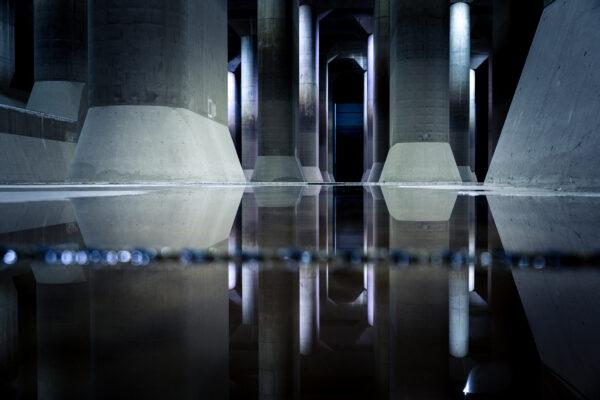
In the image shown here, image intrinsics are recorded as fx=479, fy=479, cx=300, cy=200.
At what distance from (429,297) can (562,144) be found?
5.09 meters

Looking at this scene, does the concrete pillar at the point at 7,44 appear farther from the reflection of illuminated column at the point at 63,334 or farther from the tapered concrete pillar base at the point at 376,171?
the reflection of illuminated column at the point at 63,334

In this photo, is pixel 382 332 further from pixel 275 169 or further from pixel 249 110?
pixel 249 110

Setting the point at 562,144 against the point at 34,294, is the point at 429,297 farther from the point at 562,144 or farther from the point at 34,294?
the point at 562,144

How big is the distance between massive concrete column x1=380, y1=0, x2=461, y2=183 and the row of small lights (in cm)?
1285

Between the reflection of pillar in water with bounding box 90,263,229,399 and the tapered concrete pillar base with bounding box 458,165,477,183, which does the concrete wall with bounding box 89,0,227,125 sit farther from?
the tapered concrete pillar base with bounding box 458,165,477,183

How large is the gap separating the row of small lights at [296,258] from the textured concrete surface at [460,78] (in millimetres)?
21961

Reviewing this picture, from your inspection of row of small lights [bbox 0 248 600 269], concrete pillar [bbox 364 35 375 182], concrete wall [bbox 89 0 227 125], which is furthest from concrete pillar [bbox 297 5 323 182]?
row of small lights [bbox 0 248 600 269]

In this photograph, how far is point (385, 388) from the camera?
67 centimetres

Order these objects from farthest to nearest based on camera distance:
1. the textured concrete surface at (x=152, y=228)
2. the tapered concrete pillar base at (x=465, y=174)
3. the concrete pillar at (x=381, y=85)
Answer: the concrete pillar at (x=381, y=85) → the tapered concrete pillar base at (x=465, y=174) → the textured concrete surface at (x=152, y=228)

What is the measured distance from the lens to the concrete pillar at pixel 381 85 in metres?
22.1

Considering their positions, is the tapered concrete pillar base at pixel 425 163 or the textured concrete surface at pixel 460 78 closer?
the tapered concrete pillar base at pixel 425 163

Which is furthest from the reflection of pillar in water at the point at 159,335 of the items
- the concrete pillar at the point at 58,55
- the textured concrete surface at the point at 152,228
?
the concrete pillar at the point at 58,55

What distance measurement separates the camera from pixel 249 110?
2728 centimetres

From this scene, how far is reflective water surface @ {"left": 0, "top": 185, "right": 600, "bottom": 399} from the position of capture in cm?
65
